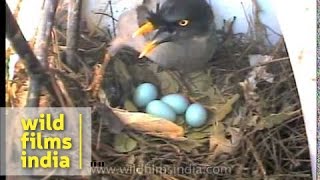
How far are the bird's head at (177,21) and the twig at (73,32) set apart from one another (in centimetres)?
13

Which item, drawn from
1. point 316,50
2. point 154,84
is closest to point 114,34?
point 154,84

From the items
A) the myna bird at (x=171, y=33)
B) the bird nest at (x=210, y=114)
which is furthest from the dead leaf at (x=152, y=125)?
the myna bird at (x=171, y=33)

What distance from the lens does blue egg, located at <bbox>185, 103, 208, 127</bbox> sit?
1006mm

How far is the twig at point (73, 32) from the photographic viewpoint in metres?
1.02

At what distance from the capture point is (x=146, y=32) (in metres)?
1.01

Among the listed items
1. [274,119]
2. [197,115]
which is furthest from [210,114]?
A: [274,119]

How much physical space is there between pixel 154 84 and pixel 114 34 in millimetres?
136

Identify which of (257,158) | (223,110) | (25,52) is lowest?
(257,158)

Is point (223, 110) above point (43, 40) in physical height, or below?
below

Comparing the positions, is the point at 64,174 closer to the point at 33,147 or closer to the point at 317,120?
the point at 33,147

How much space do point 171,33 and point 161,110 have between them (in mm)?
163

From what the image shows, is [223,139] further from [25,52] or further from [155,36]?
[25,52]

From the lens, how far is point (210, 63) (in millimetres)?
1007

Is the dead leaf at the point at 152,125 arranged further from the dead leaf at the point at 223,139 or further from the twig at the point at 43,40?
the twig at the point at 43,40
